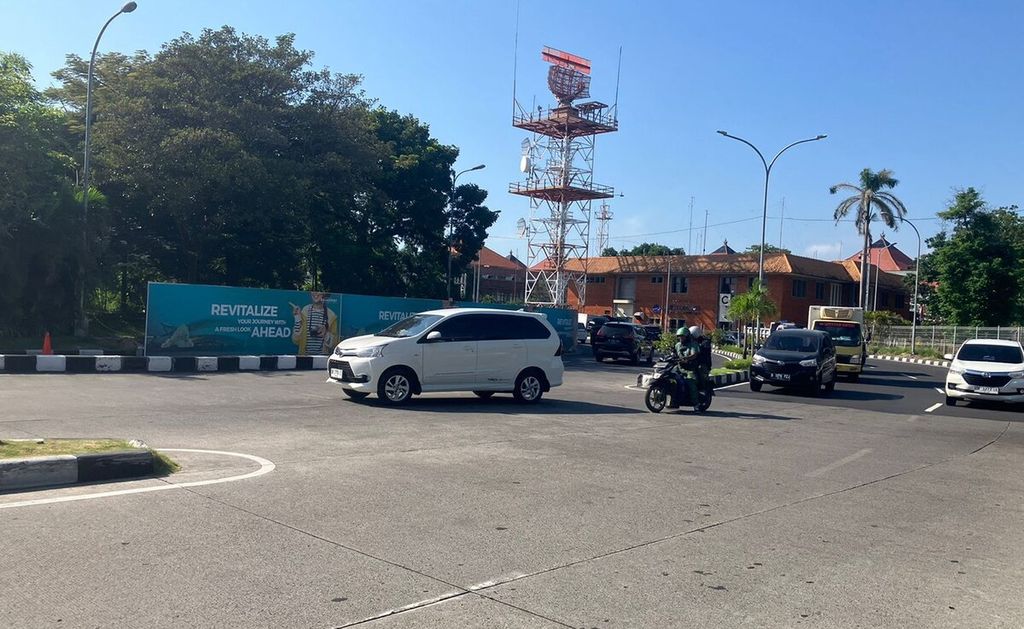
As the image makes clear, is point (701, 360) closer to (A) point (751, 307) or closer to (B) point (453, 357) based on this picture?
(B) point (453, 357)

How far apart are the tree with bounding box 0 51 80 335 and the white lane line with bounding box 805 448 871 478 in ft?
77.2

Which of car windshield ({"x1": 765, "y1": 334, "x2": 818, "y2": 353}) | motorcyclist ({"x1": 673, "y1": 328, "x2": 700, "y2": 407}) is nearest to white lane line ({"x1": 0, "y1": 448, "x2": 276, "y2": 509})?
motorcyclist ({"x1": 673, "y1": 328, "x2": 700, "y2": 407})

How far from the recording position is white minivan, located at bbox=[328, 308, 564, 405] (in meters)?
14.7

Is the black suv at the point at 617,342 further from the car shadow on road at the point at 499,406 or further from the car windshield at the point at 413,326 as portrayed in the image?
the car windshield at the point at 413,326

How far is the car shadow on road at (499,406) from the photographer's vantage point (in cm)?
1501

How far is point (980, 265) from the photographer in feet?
180

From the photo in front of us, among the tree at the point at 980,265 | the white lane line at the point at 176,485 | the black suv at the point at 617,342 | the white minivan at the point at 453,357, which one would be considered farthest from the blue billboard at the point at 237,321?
the tree at the point at 980,265

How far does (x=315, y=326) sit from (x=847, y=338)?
59.5ft

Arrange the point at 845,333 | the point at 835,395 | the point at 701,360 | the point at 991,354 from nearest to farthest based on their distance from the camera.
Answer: the point at 701,360 → the point at 991,354 → the point at 835,395 → the point at 845,333

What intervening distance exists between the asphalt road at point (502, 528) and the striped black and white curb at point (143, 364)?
6180mm

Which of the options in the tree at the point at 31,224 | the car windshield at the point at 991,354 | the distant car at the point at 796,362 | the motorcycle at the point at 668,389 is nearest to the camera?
the motorcycle at the point at 668,389

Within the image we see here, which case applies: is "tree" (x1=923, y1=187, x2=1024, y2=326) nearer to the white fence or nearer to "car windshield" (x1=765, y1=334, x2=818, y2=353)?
the white fence

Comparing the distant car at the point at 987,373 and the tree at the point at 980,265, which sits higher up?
the tree at the point at 980,265

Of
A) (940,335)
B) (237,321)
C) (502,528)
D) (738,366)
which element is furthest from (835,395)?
(940,335)
